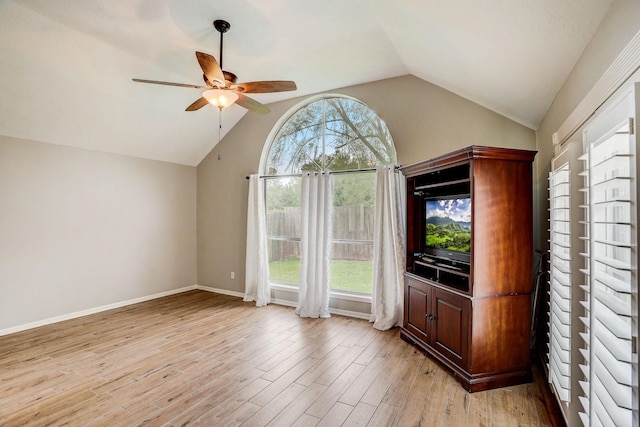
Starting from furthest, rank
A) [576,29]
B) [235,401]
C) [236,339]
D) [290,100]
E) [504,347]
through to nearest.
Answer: [290,100]
[236,339]
[504,347]
[235,401]
[576,29]

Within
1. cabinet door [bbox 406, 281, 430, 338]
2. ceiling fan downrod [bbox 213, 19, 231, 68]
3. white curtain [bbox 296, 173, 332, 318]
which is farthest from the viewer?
white curtain [bbox 296, 173, 332, 318]

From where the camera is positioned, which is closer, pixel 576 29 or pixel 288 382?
pixel 576 29

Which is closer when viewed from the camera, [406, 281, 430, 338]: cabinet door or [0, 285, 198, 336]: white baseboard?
[406, 281, 430, 338]: cabinet door

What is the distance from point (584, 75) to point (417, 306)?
95.3 inches

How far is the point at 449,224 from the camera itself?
10.3ft

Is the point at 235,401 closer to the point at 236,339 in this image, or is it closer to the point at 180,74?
the point at 236,339

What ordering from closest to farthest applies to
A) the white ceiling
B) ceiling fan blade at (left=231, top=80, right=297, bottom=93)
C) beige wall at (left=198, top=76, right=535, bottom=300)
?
the white ceiling, ceiling fan blade at (left=231, top=80, right=297, bottom=93), beige wall at (left=198, top=76, right=535, bottom=300)

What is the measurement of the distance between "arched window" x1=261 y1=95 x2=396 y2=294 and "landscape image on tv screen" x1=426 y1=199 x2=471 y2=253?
1074 mm

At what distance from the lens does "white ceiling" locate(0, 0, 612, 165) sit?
210 centimetres

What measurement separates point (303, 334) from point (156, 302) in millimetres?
2875

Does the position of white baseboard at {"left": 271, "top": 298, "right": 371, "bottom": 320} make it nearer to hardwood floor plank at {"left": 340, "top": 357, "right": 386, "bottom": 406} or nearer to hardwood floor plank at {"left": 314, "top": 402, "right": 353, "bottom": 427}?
hardwood floor plank at {"left": 340, "top": 357, "right": 386, "bottom": 406}

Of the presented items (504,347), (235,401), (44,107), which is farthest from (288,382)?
(44,107)

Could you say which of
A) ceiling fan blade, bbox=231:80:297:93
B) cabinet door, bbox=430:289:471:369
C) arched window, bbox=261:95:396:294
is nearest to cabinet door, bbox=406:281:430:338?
cabinet door, bbox=430:289:471:369

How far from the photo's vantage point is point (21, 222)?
12.9 ft
